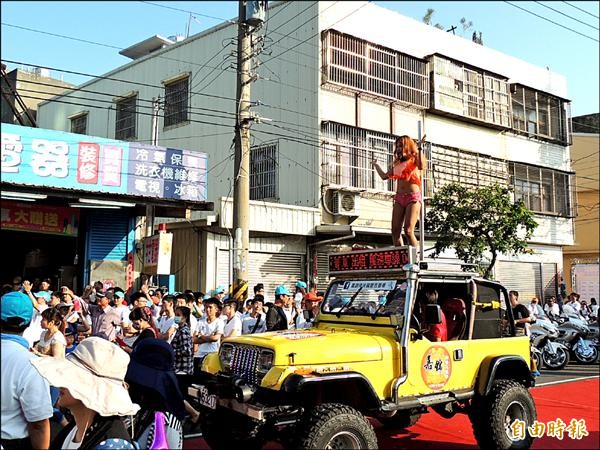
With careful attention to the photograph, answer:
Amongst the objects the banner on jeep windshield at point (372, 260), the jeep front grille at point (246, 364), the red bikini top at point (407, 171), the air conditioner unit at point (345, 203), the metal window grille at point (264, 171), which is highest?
the metal window grille at point (264, 171)

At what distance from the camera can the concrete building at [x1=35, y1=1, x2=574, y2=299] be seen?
54.4 ft

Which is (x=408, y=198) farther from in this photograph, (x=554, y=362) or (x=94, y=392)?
(x=554, y=362)

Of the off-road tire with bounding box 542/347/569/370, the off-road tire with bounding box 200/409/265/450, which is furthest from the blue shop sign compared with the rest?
the off-road tire with bounding box 542/347/569/370

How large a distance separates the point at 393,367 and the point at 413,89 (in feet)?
50.4

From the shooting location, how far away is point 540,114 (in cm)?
2486

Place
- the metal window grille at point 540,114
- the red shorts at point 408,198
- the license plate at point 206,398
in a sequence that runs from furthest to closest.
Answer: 1. the metal window grille at point 540,114
2. the red shorts at point 408,198
3. the license plate at point 206,398

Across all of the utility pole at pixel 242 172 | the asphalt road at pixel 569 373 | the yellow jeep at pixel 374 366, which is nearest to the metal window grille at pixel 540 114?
the asphalt road at pixel 569 373

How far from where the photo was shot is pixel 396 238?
279 inches

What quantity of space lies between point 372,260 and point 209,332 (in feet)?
8.79

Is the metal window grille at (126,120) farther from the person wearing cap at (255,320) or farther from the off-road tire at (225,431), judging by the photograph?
the off-road tire at (225,431)

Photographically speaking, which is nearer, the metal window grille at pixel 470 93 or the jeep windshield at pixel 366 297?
the jeep windshield at pixel 366 297

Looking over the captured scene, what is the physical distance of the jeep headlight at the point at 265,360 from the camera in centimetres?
516

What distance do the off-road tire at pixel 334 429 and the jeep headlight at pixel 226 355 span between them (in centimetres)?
107

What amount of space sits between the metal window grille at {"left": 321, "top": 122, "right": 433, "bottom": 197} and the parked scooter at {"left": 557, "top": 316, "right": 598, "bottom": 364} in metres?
6.70
